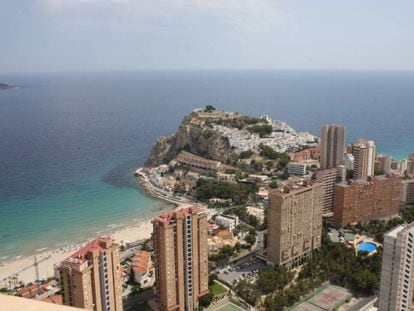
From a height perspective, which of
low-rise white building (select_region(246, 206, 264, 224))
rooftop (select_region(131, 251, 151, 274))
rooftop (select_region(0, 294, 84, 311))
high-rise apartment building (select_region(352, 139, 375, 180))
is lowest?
low-rise white building (select_region(246, 206, 264, 224))

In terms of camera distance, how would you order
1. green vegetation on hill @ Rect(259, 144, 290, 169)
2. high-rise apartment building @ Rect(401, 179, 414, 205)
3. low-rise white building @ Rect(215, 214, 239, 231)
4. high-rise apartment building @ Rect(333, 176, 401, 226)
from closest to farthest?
high-rise apartment building @ Rect(333, 176, 401, 226) → low-rise white building @ Rect(215, 214, 239, 231) → high-rise apartment building @ Rect(401, 179, 414, 205) → green vegetation on hill @ Rect(259, 144, 290, 169)

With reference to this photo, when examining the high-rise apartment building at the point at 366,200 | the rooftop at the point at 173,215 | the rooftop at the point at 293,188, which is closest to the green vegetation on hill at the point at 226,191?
the high-rise apartment building at the point at 366,200

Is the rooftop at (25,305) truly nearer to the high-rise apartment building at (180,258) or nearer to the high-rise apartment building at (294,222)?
the high-rise apartment building at (180,258)

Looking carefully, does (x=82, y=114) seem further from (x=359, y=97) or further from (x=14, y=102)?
(x=359, y=97)

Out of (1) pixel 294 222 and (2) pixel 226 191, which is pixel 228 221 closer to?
(2) pixel 226 191

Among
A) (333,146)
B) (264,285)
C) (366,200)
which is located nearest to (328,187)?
(366,200)

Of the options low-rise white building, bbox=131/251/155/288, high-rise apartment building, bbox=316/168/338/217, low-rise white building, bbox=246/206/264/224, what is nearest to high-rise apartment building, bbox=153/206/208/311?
low-rise white building, bbox=131/251/155/288

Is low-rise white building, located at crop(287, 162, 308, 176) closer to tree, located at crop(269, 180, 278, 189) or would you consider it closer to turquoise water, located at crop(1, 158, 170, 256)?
tree, located at crop(269, 180, 278, 189)
